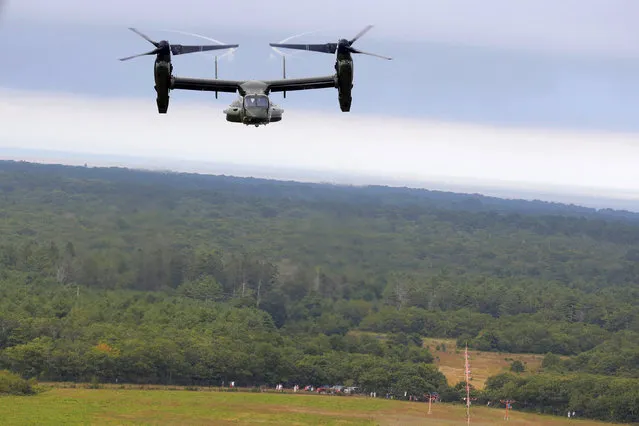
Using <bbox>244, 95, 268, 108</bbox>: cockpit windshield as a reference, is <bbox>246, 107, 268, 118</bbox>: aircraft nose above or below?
below

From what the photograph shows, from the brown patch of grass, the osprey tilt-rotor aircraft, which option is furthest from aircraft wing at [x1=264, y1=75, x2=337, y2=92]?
the brown patch of grass

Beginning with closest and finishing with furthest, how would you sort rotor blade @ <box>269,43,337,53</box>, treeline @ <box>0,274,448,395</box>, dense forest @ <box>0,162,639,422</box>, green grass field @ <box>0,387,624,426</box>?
rotor blade @ <box>269,43,337,53</box> → green grass field @ <box>0,387,624,426</box> → treeline @ <box>0,274,448,395</box> → dense forest @ <box>0,162,639,422</box>

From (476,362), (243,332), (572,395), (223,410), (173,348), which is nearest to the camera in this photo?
(223,410)

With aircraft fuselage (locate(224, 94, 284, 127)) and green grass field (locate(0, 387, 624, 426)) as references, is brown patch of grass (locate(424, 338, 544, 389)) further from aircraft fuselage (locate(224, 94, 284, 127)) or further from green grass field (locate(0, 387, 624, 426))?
aircraft fuselage (locate(224, 94, 284, 127))

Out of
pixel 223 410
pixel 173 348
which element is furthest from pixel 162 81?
pixel 173 348

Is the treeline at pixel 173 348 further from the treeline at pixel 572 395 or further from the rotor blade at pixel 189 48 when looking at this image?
the rotor blade at pixel 189 48

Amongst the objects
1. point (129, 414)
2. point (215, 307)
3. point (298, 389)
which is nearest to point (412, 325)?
point (215, 307)

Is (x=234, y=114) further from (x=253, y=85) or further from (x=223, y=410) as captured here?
(x=223, y=410)
